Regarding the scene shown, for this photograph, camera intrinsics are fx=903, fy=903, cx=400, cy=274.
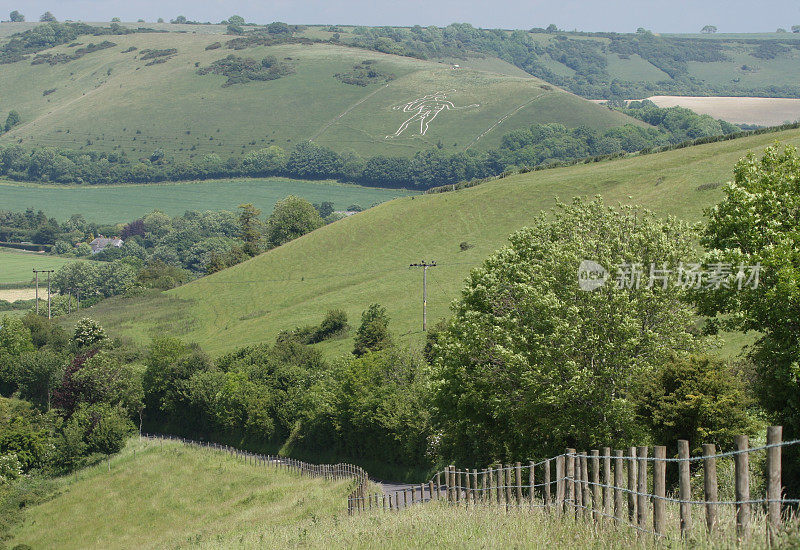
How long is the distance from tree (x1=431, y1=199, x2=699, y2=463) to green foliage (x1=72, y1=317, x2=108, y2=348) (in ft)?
279

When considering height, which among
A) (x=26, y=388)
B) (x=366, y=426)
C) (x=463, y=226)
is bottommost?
(x=26, y=388)

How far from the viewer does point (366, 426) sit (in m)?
66.5

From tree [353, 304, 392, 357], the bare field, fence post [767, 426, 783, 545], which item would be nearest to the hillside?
fence post [767, 426, 783, 545]

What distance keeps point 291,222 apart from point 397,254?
51362 mm

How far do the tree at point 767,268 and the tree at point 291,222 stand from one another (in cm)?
13168

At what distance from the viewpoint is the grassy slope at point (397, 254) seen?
101 metres

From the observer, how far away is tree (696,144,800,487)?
31.5 metres

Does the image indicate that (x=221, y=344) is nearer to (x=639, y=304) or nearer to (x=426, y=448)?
(x=426, y=448)

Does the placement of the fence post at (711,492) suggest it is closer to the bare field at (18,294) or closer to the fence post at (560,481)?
the fence post at (560,481)

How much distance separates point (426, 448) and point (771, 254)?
3276 centimetres

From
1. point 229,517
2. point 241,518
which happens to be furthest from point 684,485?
point 229,517

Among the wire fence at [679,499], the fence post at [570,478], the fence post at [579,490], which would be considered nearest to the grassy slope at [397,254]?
the fence post at [570,478]

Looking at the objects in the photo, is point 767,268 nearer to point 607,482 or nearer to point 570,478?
point 570,478

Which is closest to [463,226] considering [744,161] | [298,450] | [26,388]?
[298,450]
